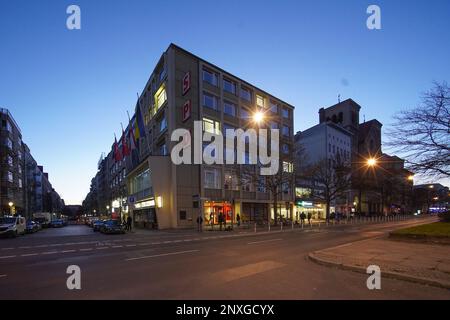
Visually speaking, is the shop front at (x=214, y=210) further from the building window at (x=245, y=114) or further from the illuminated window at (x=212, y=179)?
the building window at (x=245, y=114)

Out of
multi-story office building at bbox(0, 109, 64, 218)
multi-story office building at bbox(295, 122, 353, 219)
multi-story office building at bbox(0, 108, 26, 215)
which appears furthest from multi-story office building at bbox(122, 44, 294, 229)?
multi-story office building at bbox(0, 108, 26, 215)

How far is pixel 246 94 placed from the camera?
170 feet

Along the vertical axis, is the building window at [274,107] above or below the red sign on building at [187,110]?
above

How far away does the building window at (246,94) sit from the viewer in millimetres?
51028

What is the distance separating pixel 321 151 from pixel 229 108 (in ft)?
104

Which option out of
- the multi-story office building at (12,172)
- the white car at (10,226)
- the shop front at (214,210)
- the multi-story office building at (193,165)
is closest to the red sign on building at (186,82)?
the multi-story office building at (193,165)

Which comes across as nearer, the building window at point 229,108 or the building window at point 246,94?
the building window at point 229,108

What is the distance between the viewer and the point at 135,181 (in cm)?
5500

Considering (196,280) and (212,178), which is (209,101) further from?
(196,280)

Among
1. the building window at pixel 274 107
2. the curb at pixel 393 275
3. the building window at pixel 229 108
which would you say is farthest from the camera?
the building window at pixel 274 107

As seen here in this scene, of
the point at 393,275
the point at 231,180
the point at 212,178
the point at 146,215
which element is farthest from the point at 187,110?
the point at 393,275

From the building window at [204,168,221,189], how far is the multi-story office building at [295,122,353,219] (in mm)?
20013

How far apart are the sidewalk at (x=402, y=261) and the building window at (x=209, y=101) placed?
32.7m
